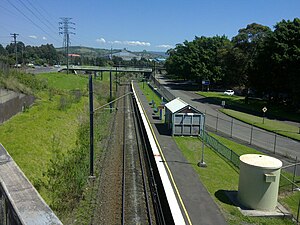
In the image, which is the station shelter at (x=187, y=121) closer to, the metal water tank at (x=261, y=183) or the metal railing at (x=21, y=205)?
the metal water tank at (x=261, y=183)

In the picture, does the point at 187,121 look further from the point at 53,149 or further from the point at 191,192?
the point at 191,192

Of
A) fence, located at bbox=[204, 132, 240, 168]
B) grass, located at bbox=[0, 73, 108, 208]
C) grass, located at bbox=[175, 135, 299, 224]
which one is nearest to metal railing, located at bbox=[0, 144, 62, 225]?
grass, located at bbox=[175, 135, 299, 224]

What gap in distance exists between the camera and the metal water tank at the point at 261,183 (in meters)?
14.4

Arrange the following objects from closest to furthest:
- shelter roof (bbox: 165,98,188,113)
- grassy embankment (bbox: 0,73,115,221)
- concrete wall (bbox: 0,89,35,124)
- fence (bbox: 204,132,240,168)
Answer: grassy embankment (bbox: 0,73,115,221), fence (bbox: 204,132,240,168), concrete wall (bbox: 0,89,35,124), shelter roof (bbox: 165,98,188,113)

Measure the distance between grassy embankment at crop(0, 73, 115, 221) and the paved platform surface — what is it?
539cm

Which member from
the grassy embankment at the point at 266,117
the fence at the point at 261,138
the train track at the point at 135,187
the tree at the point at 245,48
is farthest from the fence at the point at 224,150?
the tree at the point at 245,48

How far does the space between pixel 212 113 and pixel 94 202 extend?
32.2m

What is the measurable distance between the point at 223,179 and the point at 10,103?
17.6 metres

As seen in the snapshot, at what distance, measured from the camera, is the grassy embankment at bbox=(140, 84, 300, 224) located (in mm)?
14006

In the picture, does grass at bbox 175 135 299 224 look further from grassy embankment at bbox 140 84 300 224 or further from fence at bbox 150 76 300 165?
fence at bbox 150 76 300 165

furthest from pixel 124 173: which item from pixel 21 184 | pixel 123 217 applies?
pixel 21 184

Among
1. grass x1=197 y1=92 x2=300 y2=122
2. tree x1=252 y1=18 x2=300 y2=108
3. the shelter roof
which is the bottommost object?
grass x1=197 y1=92 x2=300 y2=122

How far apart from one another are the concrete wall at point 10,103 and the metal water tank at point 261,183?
57.2ft

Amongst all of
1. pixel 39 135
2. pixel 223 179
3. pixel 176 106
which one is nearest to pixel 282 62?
pixel 176 106
